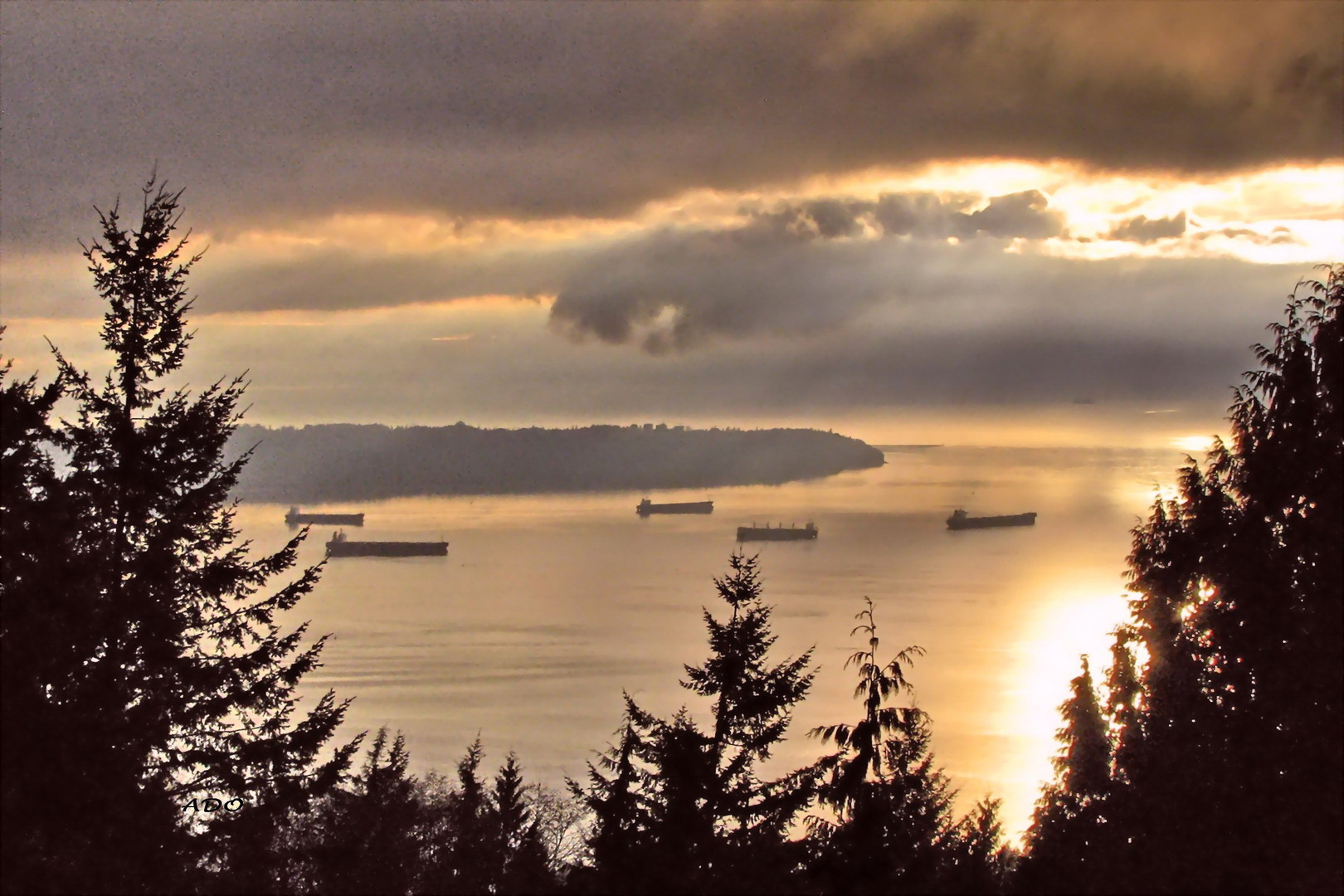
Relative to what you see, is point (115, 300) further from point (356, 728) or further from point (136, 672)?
point (356, 728)

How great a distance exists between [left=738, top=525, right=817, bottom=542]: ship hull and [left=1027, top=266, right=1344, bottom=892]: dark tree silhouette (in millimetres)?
91441

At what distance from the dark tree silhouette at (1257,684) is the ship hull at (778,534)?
3600 inches

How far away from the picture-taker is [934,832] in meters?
12.2

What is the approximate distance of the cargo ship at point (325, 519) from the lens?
11233 cm

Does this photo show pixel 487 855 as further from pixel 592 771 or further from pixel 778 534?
pixel 778 534

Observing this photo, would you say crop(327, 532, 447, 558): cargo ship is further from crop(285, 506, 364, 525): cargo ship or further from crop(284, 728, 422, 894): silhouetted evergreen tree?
crop(284, 728, 422, 894): silhouetted evergreen tree

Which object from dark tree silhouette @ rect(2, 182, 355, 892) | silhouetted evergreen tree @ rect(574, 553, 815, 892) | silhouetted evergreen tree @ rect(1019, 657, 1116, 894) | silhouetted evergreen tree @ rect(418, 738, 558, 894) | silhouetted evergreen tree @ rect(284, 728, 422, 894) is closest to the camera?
dark tree silhouette @ rect(2, 182, 355, 892)

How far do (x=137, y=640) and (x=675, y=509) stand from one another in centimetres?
11759

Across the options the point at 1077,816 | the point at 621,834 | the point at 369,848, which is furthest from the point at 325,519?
the point at 621,834

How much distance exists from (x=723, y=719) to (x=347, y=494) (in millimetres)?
143791

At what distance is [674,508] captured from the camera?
126 m

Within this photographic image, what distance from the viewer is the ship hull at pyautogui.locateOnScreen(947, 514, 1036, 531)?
372 ft

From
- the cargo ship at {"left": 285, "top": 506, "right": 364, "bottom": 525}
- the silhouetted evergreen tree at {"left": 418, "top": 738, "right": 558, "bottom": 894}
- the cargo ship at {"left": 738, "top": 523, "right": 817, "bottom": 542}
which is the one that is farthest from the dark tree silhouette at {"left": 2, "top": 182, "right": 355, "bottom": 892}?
the cargo ship at {"left": 285, "top": 506, "right": 364, "bottom": 525}

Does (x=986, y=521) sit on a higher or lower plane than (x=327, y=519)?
higher
